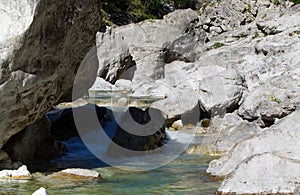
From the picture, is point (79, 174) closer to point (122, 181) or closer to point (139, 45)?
point (122, 181)

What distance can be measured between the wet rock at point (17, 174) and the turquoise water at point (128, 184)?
0.21m

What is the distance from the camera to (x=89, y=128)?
58.9 feet

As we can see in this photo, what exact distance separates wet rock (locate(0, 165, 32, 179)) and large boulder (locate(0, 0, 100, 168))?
68 cm

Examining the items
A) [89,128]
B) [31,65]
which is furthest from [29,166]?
[89,128]

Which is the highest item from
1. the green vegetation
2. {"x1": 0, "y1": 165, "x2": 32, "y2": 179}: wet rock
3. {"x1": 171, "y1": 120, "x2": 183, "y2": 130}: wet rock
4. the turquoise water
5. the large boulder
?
the green vegetation

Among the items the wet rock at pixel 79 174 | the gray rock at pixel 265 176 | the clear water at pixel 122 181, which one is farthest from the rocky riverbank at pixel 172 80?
the wet rock at pixel 79 174

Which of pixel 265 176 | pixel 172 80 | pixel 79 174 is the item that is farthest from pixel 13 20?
pixel 172 80

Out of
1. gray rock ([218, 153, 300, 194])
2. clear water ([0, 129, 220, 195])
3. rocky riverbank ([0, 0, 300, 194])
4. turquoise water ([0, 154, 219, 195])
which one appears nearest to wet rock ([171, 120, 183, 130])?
rocky riverbank ([0, 0, 300, 194])

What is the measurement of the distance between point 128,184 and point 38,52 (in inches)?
135

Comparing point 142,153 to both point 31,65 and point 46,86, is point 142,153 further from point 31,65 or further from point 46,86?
point 31,65

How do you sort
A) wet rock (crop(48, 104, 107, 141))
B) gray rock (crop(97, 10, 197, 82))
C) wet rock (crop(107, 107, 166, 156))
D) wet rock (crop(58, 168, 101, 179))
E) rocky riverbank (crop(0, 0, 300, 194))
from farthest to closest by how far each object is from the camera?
gray rock (crop(97, 10, 197, 82)) < wet rock (crop(48, 104, 107, 141)) < wet rock (crop(107, 107, 166, 156)) < wet rock (crop(58, 168, 101, 179)) < rocky riverbank (crop(0, 0, 300, 194))

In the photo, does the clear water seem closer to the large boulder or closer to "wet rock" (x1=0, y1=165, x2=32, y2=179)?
"wet rock" (x1=0, y1=165, x2=32, y2=179)

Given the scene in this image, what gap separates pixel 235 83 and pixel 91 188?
12553 millimetres

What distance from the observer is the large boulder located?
10562 millimetres
